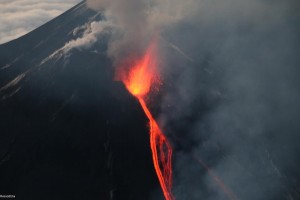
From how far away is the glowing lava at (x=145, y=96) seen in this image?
5130 cm

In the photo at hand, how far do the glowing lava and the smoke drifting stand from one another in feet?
3.74

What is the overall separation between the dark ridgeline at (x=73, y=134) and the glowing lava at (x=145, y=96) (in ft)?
3.39

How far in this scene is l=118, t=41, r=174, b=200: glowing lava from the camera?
2020 inches

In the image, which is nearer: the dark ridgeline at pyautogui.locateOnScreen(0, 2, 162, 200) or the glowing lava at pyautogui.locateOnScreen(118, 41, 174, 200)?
the dark ridgeline at pyautogui.locateOnScreen(0, 2, 162, 200)

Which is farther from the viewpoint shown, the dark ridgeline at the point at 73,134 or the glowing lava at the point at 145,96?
the glowing lava at the point at 145,96

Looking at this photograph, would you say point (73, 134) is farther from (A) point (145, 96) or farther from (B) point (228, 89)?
(B) point (228, 89)

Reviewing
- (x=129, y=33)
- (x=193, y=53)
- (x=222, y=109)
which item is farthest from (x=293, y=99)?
(x=129, y=33)

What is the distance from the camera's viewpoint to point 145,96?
2351 inches

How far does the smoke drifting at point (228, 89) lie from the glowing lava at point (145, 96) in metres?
1.14

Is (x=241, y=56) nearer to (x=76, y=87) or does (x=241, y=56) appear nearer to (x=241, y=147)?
(x=241, y=147)

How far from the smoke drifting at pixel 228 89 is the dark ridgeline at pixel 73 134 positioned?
419cm

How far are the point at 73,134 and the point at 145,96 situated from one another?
10.7 metres

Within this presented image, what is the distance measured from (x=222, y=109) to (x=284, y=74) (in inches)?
424

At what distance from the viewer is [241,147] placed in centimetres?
5391
